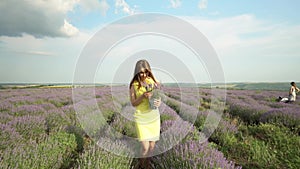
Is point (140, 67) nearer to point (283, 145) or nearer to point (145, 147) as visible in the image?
point (145, 147)

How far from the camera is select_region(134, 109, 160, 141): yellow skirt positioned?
2.88 m

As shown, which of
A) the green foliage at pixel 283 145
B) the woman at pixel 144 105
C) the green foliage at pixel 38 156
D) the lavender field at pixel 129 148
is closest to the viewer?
the green foliage at pixel 38 156

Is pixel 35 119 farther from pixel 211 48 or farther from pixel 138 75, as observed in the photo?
pixel 211 48

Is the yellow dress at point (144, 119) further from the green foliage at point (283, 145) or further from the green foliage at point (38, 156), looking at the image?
the green foliage at point (283, 145)

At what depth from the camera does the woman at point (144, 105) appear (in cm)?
282

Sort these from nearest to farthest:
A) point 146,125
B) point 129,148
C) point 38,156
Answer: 1. point 38,156
2. point 146,125
3. point 129,148

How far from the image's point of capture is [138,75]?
9.50 ft

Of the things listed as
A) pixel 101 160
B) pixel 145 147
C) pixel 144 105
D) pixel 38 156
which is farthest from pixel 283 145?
pixel 38 156

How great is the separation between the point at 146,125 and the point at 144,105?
27 cm

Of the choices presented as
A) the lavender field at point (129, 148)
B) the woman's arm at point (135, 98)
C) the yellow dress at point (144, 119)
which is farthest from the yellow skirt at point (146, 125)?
the lavender field at point (129, 148)

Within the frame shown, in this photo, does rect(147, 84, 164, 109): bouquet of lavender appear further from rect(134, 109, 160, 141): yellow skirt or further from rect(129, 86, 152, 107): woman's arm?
rect(134, 109, 160, 141): yellow skirt

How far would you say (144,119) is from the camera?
115 inches

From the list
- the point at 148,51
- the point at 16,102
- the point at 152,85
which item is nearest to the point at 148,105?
the point at 152,85

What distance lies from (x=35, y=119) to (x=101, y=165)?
2.99m
